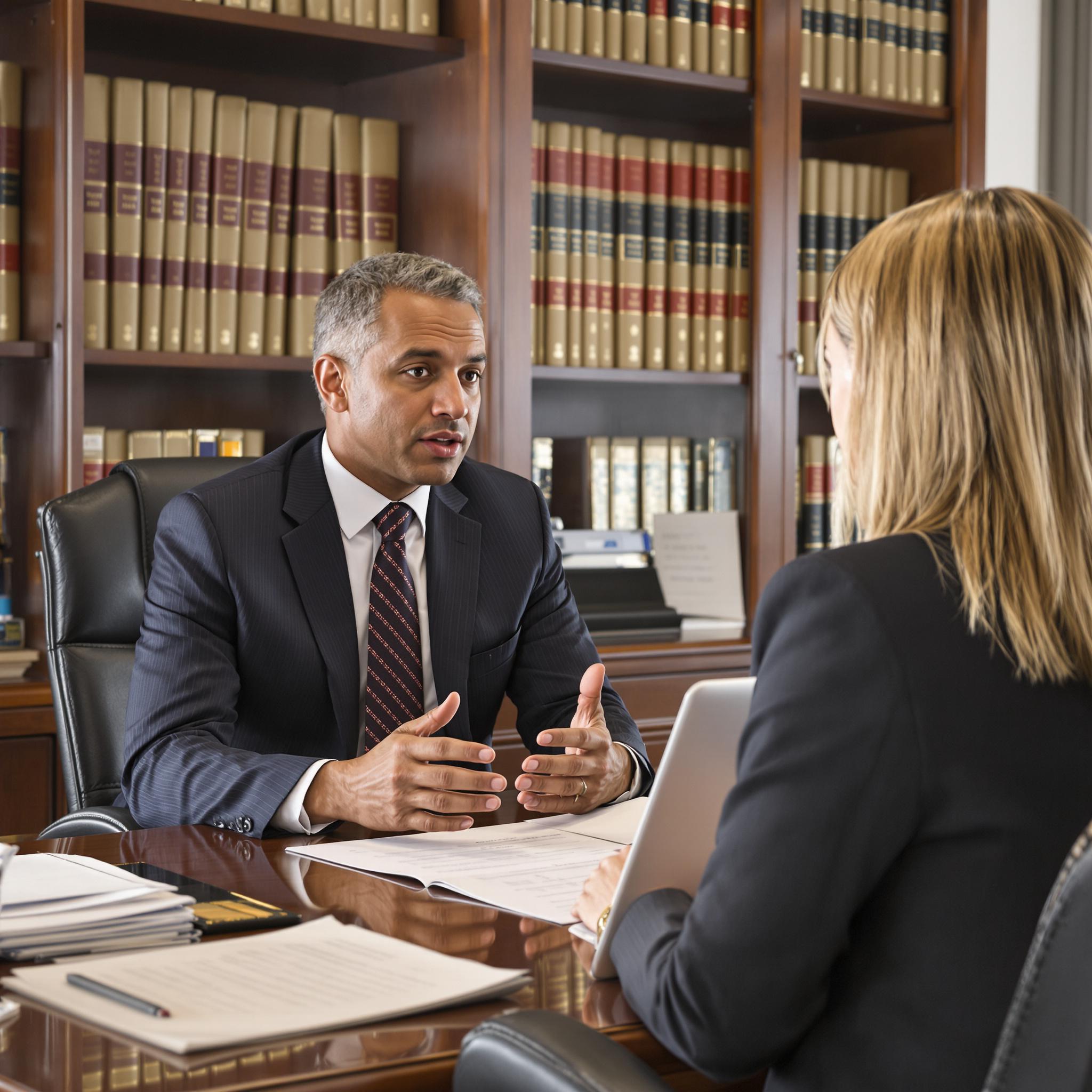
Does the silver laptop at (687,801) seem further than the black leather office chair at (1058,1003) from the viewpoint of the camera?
Yes

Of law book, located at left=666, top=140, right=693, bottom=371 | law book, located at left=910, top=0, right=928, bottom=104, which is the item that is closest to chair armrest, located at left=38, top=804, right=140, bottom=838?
law book, located at left=666, top=140, right=693, bottom=371

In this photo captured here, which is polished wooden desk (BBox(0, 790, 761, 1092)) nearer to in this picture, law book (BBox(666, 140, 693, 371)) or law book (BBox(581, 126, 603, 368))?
law book (BBox(581, 126, 603, 368))

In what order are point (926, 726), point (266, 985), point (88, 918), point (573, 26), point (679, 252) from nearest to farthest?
point (926, 726) → point (266, 985) → point (88, 918) → point (573, 26) → point (679, 252)

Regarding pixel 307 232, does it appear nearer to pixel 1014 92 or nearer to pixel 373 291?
pixel 373 291

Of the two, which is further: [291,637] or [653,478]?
[653,478]

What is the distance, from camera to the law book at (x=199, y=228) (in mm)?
2746

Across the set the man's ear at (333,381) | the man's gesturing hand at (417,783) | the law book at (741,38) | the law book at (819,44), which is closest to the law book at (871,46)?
the law book at (819,44)

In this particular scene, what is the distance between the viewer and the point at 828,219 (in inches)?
134

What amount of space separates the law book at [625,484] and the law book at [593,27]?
84 cm

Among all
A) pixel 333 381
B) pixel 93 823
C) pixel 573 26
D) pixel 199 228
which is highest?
pixel 573 26

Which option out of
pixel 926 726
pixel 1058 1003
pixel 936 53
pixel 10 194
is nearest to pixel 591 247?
pixel 936 53

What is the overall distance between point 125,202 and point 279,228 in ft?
1.02

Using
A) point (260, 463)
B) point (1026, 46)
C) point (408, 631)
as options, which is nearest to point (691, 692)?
point (408, 631)

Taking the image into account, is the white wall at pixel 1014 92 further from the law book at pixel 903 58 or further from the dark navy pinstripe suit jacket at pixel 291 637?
the dark navy pinstripe suit jacket at pixel 291 637
